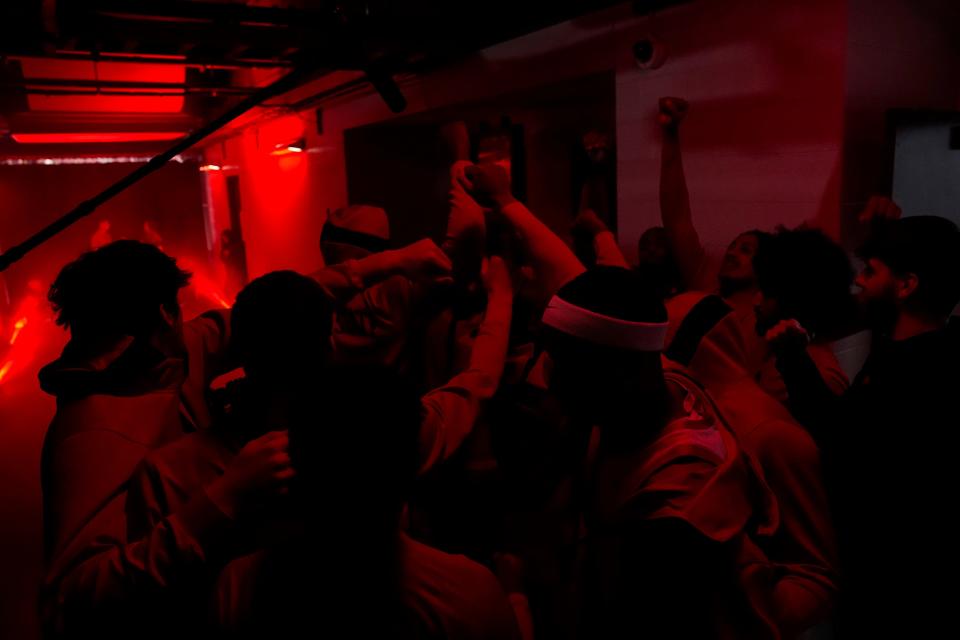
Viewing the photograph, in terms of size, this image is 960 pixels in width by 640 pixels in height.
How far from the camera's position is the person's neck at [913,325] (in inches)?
66.6

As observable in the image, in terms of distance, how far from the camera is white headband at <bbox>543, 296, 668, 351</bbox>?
1.21 metres

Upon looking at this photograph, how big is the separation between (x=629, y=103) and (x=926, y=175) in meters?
1.56

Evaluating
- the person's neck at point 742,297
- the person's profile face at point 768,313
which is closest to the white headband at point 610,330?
the person's profile face at point 768,313

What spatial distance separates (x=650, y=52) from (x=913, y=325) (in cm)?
225

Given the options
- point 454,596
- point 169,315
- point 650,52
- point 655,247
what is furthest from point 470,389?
point 650,52

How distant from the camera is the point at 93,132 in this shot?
9.21 meters

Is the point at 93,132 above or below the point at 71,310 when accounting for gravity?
above

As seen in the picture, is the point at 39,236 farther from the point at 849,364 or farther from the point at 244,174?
the point at 244,174

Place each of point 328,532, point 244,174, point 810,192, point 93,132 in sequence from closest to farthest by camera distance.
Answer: point 328,532
point 810,192
point 93,132
point 244,174

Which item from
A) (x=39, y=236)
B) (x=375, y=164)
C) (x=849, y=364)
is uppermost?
(x=375, y=164)

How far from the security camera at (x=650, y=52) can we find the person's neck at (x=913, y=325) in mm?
2177

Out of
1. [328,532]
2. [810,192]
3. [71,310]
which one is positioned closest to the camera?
[328,532]

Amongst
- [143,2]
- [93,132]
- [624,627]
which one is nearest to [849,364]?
[624,627]

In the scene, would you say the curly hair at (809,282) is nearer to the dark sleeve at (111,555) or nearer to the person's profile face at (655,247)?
the person's profile face at (655,247)
